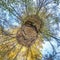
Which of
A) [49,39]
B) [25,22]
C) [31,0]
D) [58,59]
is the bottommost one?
[58,59]

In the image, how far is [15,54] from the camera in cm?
778

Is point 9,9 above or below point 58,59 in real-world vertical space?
above

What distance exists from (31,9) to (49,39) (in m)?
1.06

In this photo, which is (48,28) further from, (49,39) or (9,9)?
(9,9)

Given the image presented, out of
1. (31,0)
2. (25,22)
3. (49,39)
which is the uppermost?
(31,0)

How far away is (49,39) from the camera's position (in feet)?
25.7

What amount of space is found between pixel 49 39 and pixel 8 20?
1.37m

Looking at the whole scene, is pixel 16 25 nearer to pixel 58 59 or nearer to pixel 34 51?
pixel 34 51

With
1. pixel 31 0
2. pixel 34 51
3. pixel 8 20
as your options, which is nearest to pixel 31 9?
pixel 31 0

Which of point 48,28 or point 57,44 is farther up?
point 48,28

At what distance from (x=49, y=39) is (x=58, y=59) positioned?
67cm

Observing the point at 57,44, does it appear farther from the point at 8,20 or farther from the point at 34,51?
the point at 8,20

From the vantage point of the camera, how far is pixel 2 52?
25.1 feet

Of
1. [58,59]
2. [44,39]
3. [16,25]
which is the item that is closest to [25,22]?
[16,25]
